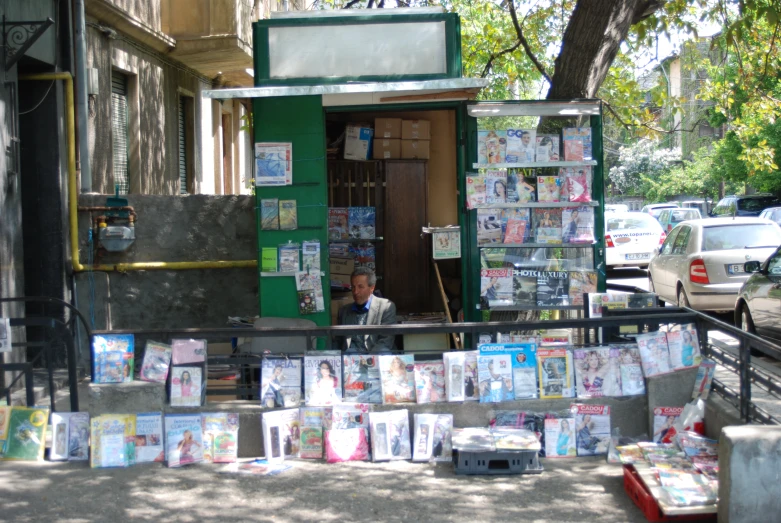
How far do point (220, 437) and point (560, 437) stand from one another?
2.40 meters

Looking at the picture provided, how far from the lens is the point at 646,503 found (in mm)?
4828

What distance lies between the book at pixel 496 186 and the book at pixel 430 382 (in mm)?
2186

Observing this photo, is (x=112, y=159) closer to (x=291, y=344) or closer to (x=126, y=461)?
(x=291, y=344)

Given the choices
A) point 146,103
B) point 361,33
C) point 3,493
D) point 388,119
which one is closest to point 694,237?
point 388,119

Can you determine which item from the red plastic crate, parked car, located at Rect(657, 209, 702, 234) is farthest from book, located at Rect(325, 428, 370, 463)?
parked car, located at Rect(657, 209, 702, 234)

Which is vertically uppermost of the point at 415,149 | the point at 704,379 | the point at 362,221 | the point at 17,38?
the point at 17,38

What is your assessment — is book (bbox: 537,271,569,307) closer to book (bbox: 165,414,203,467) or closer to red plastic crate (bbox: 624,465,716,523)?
red plastic crate (bbox: 624,465,716,523)

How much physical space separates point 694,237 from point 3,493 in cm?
1107

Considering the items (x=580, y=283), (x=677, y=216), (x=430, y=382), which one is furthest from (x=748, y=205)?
(x=430, y=382)

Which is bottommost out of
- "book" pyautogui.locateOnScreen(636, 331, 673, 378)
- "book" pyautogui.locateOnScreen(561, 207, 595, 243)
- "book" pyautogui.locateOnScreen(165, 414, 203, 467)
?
"book" pyautogui.locateOnScreen(165, 414, 203, 467)

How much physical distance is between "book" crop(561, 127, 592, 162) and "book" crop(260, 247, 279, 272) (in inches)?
111

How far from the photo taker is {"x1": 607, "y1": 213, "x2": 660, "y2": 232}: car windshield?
2114 cm

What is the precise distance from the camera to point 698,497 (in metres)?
4.73

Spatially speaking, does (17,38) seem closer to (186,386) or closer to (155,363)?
(155,363)
